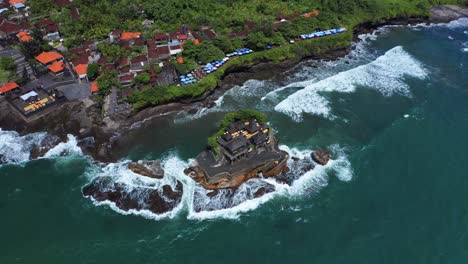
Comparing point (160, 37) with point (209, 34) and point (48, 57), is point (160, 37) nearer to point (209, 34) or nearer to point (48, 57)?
point (209, 34)

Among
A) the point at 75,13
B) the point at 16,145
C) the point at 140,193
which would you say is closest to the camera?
the point at 140,193

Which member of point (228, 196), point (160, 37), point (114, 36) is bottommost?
point (228, 196)

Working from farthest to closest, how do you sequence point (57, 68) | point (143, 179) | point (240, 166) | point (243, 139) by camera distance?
point (57, 68)
point (243, 139)
point (143, 179)
point (240, 166)

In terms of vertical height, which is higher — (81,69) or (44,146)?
(81,69)

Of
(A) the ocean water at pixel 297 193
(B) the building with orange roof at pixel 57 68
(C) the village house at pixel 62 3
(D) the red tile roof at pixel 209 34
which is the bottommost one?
(A) the ocean water at pixel 297 193

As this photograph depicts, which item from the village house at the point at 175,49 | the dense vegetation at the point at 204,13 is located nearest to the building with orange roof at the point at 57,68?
the dense vegetation at the point at 204,13

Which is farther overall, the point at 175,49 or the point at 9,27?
the point at 9,27

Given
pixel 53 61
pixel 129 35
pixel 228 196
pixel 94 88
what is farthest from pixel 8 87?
pixel 228 196

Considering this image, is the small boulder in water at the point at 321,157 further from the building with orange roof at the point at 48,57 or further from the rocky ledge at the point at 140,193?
the building with orange roof at the point at 48,57
